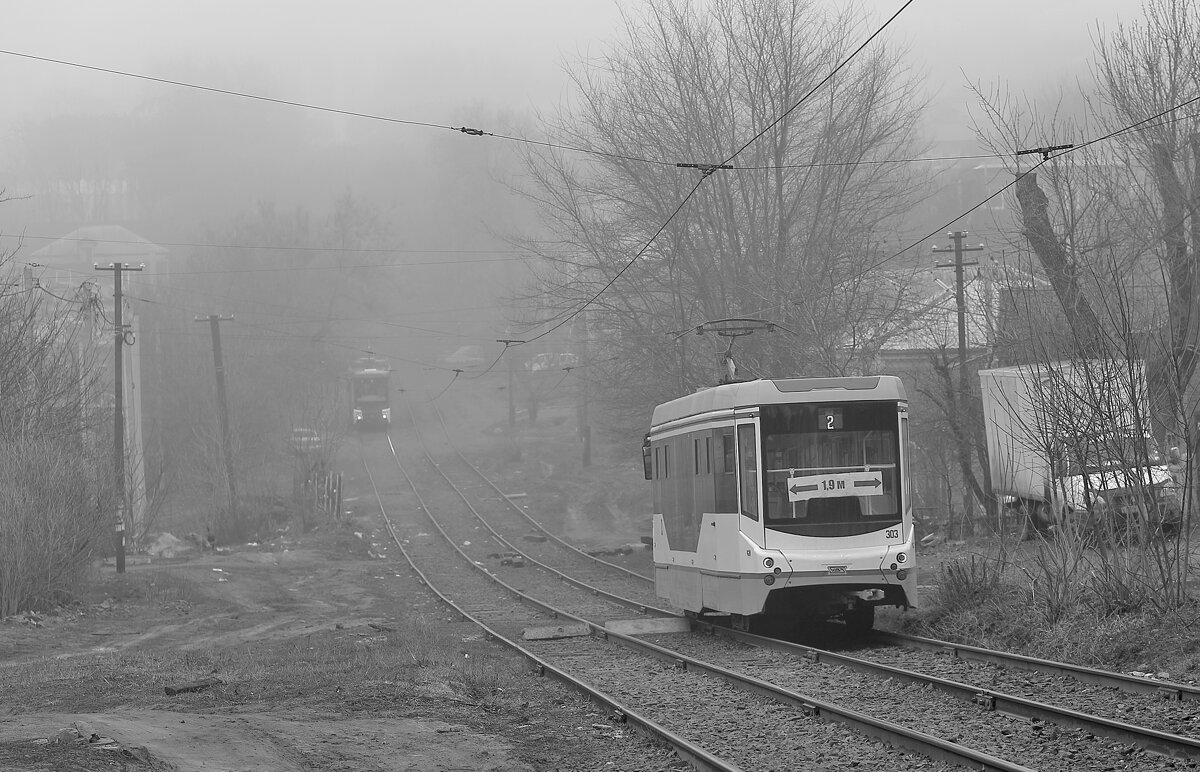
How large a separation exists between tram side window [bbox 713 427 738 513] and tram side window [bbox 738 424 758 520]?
12 centimetres

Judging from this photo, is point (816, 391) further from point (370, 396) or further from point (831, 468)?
point (370, 396)

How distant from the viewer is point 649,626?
61.1ft

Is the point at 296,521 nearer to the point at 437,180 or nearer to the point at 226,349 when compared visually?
the point at 226,349

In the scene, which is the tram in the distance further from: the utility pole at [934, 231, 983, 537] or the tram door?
the tram door

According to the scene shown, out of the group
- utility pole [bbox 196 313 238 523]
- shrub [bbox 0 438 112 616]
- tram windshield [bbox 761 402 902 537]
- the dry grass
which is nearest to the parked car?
utility pole [bbox 196 313 238 523]

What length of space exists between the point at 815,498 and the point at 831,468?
1.34 feet

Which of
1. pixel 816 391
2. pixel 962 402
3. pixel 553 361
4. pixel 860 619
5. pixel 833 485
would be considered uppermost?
pixel 553 361

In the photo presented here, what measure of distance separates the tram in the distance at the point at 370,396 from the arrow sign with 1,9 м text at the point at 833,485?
6441cm

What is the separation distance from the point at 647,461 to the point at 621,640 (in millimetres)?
3937

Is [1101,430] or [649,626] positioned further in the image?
[649,626]

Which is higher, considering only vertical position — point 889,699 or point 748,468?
point 748,468

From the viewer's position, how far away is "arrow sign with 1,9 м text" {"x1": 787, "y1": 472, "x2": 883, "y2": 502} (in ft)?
50.0

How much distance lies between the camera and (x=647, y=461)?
20.5m

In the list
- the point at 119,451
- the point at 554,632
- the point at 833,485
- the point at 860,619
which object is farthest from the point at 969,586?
the point at 119,451
